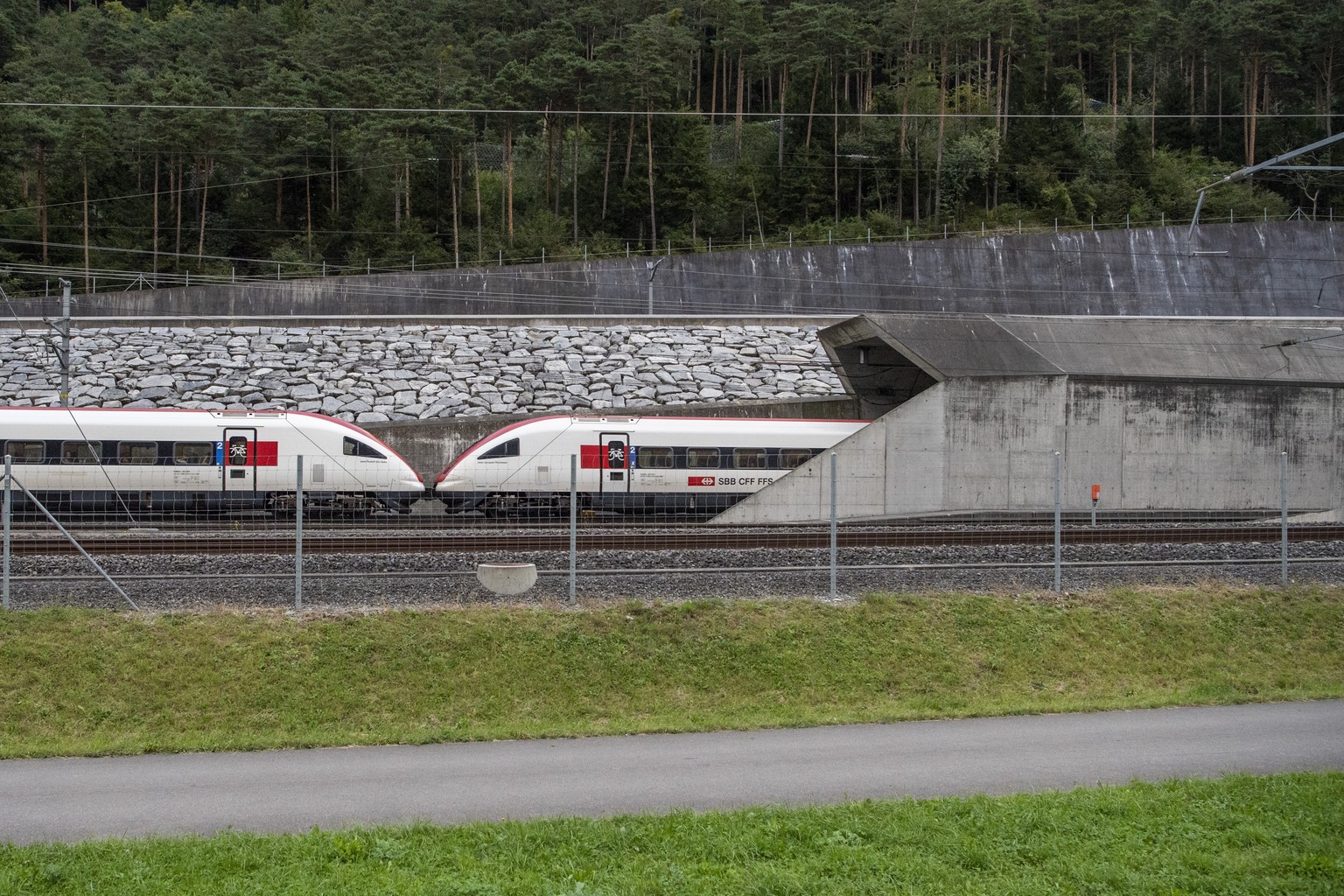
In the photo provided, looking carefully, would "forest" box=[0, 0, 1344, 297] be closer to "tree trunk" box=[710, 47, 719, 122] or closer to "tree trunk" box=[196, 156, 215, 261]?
"tree trunk" box=[196, 156, 215, 261]

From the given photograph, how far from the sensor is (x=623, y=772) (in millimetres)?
8445

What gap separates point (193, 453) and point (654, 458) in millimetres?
9764

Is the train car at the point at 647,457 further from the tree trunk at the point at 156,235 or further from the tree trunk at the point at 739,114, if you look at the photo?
the tree trunk at the point at 739,114

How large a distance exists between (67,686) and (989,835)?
872 cm

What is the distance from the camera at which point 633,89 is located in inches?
2167

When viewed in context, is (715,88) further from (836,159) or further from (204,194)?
(204,194)

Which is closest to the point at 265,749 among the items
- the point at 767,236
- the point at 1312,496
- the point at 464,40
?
the point at 1312,496

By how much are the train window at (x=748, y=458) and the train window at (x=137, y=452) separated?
12322 millimetres

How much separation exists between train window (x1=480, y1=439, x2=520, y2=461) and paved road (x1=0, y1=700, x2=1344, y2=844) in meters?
13.8

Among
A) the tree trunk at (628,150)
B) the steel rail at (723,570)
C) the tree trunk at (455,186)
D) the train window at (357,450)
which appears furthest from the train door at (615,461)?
the tree trunk at (628,150)

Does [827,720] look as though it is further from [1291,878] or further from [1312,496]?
[1312,496]

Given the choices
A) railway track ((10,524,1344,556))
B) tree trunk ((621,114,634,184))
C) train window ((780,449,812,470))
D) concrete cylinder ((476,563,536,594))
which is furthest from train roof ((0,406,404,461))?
tree trunk ((621,114,634,184))

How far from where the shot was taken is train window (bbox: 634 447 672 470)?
77.0ft

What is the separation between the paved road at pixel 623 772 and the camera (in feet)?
24.7
